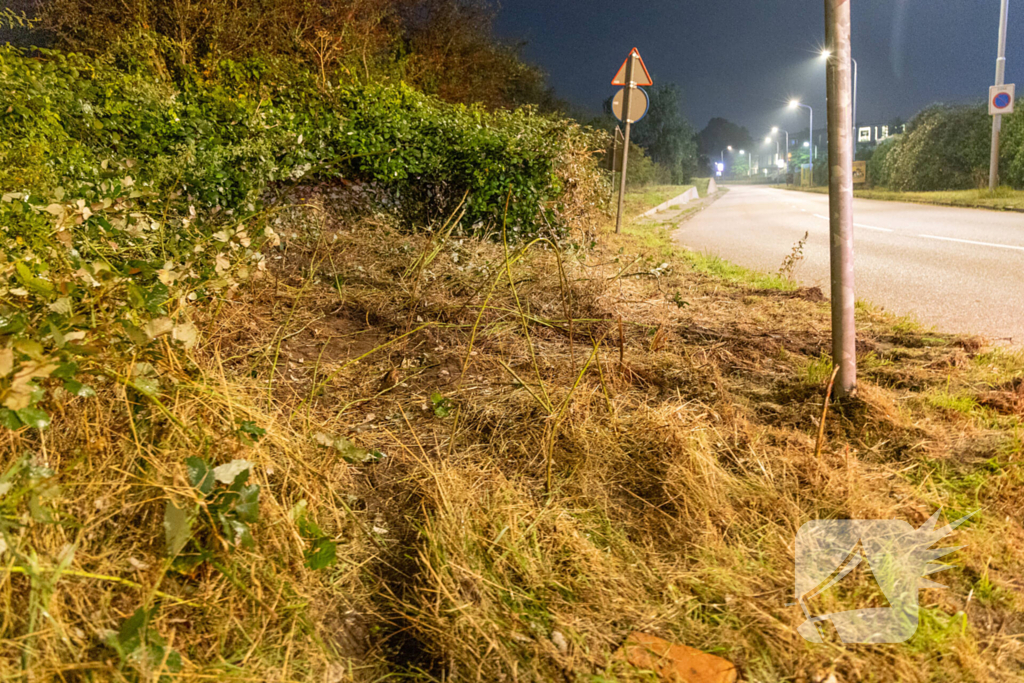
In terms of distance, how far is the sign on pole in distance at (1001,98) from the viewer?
54.6 feet

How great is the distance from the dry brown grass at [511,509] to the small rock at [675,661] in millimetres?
34

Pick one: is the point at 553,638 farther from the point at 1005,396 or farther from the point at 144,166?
the point at 144,166

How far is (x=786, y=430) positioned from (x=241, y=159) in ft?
15.3

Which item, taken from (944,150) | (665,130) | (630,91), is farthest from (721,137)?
(630,91)

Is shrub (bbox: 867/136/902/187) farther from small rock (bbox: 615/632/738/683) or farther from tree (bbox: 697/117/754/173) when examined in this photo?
tree (bbox: 697/117/754/173)

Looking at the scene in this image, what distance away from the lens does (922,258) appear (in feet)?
24.0

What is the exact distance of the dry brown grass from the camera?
5.45 ft

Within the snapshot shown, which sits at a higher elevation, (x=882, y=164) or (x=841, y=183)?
(x=882, y=164)

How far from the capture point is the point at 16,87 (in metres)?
4.49

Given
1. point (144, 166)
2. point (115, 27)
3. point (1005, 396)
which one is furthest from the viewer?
point (115, 27)

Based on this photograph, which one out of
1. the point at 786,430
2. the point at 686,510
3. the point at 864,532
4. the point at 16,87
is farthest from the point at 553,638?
the point at 16,87

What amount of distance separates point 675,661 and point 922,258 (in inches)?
289

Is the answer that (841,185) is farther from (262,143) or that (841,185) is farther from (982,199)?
(982,199)

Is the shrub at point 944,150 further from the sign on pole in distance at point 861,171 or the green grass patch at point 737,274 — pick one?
the green grass patch at point 737,274
